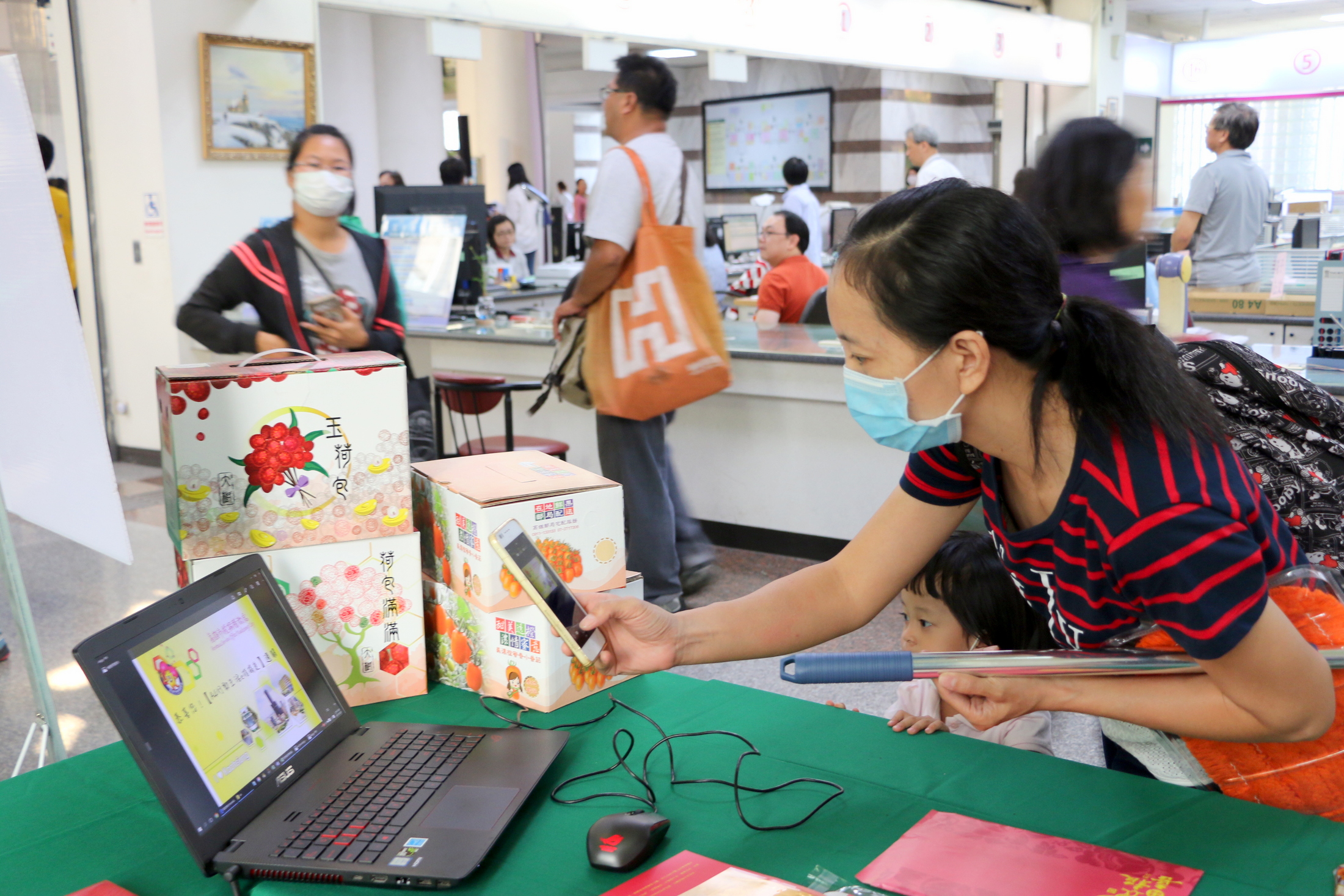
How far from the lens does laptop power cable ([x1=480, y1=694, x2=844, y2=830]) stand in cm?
117

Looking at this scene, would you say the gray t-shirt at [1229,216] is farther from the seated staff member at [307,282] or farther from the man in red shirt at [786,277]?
the seated staff member at [307,282]

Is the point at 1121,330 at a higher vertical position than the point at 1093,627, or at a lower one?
higher

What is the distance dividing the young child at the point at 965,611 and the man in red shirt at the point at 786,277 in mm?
2704

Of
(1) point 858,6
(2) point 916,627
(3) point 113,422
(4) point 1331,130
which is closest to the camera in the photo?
(2) point 916,627

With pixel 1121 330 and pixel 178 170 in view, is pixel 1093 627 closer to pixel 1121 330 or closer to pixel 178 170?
pixel 1121 330

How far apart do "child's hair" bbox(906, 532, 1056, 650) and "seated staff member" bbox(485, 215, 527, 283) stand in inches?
211

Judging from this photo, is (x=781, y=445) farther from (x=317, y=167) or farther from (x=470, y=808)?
(x=470, y=808)

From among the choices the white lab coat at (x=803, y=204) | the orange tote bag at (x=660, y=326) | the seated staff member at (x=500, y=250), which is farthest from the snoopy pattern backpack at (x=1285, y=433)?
the seated staff member at (x=500, y=250)

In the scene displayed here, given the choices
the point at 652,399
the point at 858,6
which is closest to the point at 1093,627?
the point at 652,399

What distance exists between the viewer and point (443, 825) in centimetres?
109

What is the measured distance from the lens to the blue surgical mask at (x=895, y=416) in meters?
1.15

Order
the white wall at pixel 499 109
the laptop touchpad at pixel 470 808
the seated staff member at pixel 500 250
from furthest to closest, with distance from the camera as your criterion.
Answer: the white wall at pixel 499 109, the seated staff member at pixel 500 250, the laptop touchpad at pixel 470 808

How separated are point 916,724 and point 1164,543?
0.46m

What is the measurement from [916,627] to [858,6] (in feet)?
19.4
